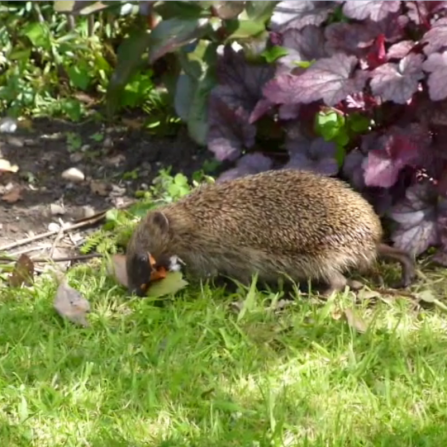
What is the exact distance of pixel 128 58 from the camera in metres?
6.24

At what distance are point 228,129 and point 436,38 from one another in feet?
4.02

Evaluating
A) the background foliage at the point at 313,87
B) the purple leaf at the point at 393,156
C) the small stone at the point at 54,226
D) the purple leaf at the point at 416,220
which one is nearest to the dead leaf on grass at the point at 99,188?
the small stone at the point at 54,226

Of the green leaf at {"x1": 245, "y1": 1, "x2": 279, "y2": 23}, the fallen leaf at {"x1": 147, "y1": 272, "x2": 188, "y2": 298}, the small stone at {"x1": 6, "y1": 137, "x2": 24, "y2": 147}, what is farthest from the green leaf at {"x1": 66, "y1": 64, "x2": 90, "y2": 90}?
the fallen leaf at {"x1": 147, "y1": 272, "x2": 188, "y2": 298}

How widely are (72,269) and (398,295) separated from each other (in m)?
1.55

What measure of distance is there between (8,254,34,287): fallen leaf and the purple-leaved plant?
44.9 inches

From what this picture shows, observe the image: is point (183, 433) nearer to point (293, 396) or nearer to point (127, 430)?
point (127, 430)

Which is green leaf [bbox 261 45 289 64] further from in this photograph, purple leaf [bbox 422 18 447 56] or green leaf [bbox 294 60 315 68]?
purple leaf [bbox 422 18 447 56]

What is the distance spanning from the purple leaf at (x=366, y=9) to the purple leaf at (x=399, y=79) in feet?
0.81

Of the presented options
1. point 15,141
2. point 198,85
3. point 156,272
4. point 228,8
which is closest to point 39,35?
point 15,141

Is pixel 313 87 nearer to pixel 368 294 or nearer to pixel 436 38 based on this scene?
pixel 436 38

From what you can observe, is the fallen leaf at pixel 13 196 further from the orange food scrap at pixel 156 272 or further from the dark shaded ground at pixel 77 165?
A: the orange food scrap at pixel 156 272

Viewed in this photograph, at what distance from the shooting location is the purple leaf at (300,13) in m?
5.48

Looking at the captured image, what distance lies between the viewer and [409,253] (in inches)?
199

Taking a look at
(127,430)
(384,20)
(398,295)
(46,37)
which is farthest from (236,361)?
(46,37)
